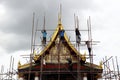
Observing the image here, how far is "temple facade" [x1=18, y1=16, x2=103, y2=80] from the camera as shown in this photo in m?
16.0

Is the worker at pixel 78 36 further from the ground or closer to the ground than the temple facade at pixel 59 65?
further from the ground

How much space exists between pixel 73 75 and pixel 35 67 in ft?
9.68

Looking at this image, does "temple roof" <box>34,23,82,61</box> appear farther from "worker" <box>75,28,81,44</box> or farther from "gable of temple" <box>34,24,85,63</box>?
"worker" <box>75,28,81,44</box>

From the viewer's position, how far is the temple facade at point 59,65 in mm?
15971

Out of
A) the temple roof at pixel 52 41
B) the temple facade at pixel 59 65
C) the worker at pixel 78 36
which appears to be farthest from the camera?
the temple roof at pixel 52 41

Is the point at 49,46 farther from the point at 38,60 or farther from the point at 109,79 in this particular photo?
the point at 109,79

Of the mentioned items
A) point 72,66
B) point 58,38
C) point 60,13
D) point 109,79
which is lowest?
point 109,79

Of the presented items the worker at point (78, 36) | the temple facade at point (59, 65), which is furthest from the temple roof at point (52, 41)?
the worker at point (78, 36)

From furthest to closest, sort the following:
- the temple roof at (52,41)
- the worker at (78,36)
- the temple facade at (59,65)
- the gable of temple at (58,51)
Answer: the gable of temple at (58,51) < the temple roof at (52,41) < the worker at (78,36) < the temple facade at (59,65)

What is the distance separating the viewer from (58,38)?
18344 millimetres

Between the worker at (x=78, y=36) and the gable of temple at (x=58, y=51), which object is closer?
the worker at (x=78, y=36)

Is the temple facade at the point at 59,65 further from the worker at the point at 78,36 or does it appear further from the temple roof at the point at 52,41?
the worker at the point at 78,36

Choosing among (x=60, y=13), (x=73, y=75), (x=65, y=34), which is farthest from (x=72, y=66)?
(x=60, y=13)

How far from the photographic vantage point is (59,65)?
1608 cm
